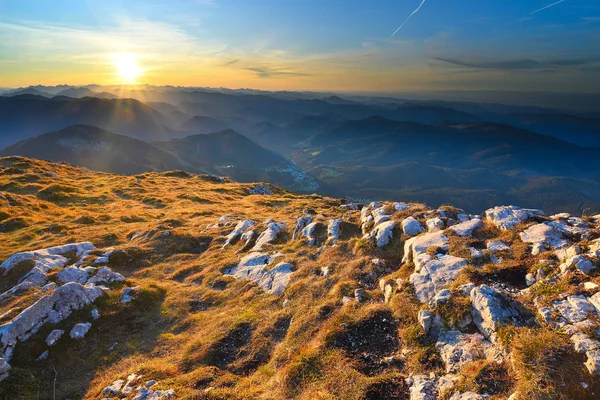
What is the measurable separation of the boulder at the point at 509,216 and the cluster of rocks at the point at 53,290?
23.3 metres

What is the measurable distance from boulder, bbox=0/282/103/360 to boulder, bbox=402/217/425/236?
19437 millimetres

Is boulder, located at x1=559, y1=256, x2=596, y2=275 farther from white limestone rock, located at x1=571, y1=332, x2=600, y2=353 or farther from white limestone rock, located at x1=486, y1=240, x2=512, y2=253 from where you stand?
white limestone rock, located at x1=571, y1=332, x2=600, y2=353

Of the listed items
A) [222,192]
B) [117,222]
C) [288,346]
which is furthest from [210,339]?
[222,192]

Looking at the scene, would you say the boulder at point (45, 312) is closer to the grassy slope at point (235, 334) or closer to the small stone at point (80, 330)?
the grassy slope at point (235, 334)

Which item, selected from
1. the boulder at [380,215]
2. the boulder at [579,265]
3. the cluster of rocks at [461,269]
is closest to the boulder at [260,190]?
the cluster of rocks at [461,269]

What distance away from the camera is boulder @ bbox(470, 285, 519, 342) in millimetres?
10367

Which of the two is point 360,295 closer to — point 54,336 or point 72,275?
point 54,336

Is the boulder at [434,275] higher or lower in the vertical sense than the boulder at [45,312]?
higher

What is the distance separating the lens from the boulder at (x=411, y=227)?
62.1ft

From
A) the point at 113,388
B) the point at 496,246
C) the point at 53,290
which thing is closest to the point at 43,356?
the point at 53,290

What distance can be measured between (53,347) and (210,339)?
7.62 m

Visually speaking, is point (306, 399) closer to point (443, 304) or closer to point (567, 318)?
point (443, 304)

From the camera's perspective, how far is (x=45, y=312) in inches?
612

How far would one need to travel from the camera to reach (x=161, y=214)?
136 feet
